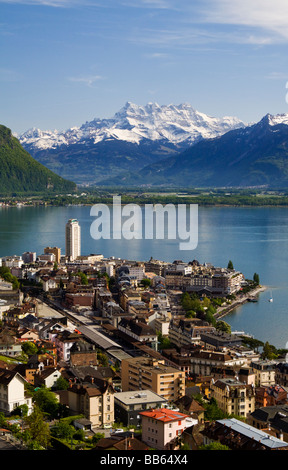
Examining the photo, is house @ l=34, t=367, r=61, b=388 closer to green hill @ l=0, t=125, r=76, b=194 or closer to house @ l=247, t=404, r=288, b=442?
house @ l=247, t=404, r=288, b=442

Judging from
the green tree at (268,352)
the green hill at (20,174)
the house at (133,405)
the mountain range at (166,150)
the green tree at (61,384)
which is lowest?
the green tree at (268,352)

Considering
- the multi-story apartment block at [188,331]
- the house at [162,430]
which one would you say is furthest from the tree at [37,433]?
the multi-story apartment block at [188,331]

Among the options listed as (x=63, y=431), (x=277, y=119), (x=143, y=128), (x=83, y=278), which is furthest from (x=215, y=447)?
(x=143, y=128)

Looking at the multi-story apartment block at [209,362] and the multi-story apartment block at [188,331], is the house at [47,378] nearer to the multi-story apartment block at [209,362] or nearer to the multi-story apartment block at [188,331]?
the multi-story apartment block at [209,362]

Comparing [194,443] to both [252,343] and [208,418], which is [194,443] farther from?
[252,343]
